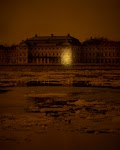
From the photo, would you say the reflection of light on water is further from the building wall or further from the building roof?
the building roof

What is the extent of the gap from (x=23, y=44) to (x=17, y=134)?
2699 inches

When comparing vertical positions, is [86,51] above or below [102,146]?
above

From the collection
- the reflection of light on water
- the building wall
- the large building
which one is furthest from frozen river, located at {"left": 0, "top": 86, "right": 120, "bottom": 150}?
the building wall

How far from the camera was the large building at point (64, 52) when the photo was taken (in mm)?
74125

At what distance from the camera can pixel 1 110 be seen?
996 cm

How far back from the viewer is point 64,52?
247ft

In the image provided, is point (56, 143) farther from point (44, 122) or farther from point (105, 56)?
point (105, 56)

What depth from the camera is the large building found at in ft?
243

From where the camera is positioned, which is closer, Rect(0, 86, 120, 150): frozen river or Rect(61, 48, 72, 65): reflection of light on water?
Rect(0, 86, 120, 150): frozen river

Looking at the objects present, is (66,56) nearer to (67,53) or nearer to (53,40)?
(67,53)

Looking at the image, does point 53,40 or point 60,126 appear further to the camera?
point 53,40

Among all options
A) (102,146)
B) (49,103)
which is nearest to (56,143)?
(102,146)

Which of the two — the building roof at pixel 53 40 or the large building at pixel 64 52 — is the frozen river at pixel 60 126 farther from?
the building roof at pixel 53 40

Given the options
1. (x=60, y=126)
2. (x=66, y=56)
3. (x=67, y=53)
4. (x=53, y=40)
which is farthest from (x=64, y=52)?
(x=60, y=126)
